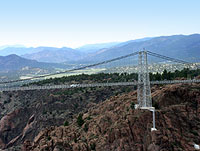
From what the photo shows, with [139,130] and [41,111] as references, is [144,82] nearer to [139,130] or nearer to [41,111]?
[139,130]

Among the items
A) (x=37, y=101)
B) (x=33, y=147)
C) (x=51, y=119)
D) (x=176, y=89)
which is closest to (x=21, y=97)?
(x=37, y=101)

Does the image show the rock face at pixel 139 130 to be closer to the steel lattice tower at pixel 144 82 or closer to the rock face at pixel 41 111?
the steel lattice tower at pixel 144 82

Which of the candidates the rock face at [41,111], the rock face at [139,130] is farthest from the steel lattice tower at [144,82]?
the rock face at [41,111]

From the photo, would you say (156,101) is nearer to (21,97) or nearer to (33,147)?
(33,147)

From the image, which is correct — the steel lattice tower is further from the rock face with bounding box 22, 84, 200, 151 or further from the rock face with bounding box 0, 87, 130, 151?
the rock face with bounding box 0, 87, 130, 151

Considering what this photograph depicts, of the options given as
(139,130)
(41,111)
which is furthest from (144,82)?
(41,111)

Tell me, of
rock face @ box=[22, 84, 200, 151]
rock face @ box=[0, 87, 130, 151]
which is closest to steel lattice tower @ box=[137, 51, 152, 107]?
rock face @ box=[22, 84, 200, 151]
